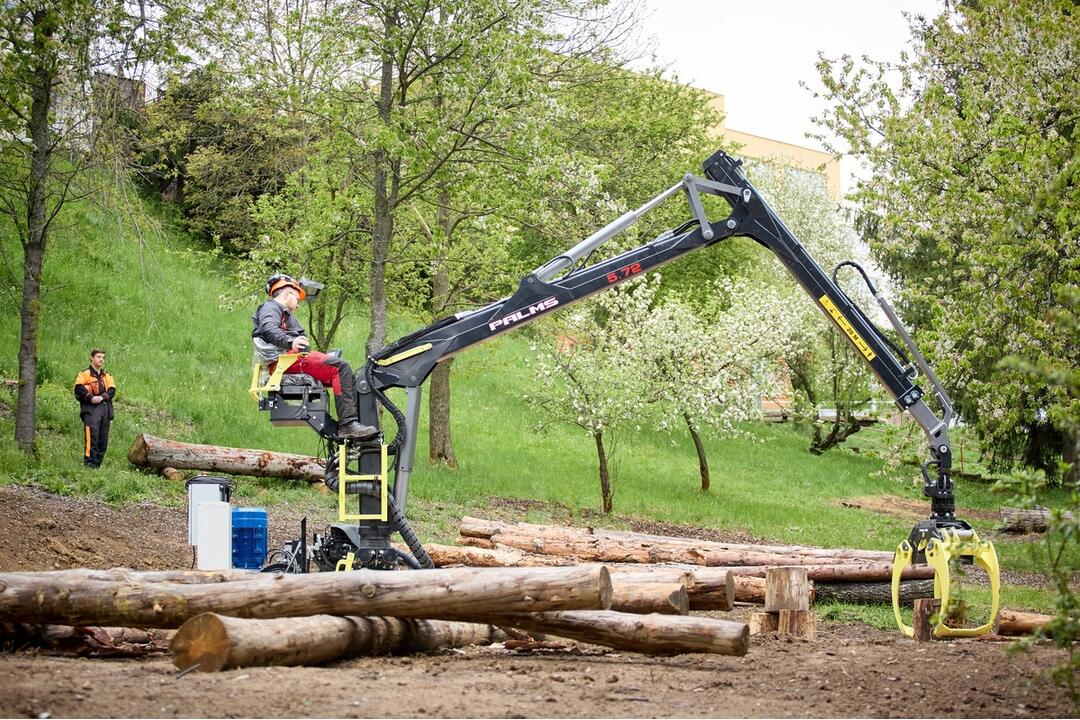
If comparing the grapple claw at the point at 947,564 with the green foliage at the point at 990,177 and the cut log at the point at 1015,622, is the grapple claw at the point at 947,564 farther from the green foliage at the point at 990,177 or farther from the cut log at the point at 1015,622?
the green foliage at the point at 990,177

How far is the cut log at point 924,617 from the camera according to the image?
9438mm

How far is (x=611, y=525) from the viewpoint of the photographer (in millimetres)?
19359

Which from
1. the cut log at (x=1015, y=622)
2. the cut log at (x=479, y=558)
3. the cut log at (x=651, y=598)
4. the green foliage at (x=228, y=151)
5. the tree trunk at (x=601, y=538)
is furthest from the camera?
the green foliage at (x=228, y=151)

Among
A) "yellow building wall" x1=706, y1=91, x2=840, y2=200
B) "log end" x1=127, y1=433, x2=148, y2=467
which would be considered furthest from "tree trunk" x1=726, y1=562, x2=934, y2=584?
"yellow building wall" x1=706, y1=91, x2=840, y2=200

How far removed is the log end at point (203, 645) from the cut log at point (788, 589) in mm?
4864

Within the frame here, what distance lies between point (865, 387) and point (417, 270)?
1798cm

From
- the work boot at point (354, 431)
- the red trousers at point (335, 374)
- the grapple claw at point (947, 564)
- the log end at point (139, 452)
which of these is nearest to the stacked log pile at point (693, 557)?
the grapple claw at point (947, 564)

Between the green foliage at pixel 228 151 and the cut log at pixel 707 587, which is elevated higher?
the green foliage at pixel 228 151

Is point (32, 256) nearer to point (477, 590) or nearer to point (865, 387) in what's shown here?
point (477, 590)

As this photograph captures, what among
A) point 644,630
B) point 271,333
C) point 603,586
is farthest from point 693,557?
point 603,586

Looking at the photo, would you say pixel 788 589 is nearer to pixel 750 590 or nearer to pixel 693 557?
pixel 750 590

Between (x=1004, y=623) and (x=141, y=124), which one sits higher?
(x=141, y=124)

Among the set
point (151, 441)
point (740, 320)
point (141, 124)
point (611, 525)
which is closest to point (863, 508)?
point (740, 320)

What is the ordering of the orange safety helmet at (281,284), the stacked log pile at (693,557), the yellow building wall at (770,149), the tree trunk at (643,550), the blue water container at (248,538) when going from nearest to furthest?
the orange safety helmet at (281,284) → the blue water container at (248,538) → the stacked log pile at (693,557) → the tree trunk at (643,550) → the yellow building wall at (770,149)
